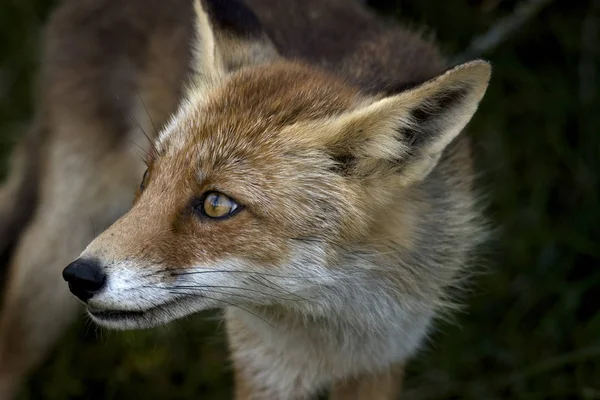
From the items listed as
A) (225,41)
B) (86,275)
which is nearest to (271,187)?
(86,275)

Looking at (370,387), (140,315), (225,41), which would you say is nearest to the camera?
(140,315)

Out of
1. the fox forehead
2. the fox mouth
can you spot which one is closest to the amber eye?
the fox forehead

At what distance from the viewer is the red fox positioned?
2662mm

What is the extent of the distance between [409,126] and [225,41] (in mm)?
868

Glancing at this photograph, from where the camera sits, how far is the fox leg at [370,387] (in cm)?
349

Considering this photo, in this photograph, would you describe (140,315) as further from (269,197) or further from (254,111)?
(254,111)

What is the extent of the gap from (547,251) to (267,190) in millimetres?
2493

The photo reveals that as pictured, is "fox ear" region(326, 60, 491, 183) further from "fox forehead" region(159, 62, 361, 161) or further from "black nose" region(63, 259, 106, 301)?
"black nose" region(63, 259, 106, 301)

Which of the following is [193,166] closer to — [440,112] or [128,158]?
[440,112]

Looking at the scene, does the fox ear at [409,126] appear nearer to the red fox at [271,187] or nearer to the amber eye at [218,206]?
the red fox at [271,187]

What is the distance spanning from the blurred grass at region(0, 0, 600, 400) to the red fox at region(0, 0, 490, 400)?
68 centimetres

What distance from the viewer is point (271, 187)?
2.73 meters

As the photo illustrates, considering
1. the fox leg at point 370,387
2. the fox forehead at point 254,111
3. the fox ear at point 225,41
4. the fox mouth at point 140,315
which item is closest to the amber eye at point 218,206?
the fox forehead at point 254,111

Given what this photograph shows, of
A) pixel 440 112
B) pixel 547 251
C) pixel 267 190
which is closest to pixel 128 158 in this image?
pixel 267 190
